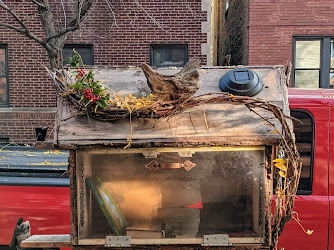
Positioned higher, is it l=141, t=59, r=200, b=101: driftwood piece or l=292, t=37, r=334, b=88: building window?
l=292, t=37, r=334, b=88: building window

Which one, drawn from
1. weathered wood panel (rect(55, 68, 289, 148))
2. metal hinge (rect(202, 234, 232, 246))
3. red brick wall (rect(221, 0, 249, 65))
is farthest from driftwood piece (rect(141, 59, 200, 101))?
red brick wall (rect(221, 0, 249, 65))

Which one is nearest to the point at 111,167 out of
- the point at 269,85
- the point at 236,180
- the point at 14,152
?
the point at 236,180

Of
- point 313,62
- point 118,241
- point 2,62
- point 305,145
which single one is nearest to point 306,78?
point 313,62

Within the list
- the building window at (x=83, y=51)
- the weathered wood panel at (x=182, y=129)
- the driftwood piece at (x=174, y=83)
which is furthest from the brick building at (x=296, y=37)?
the driftwood piece at (x=174, y=83)

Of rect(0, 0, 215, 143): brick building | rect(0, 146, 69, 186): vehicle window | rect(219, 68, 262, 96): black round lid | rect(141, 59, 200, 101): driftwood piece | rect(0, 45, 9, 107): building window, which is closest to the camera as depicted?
rect(141, 59, 200, 101): driftwood piece

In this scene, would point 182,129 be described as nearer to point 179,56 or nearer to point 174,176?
point 174,176

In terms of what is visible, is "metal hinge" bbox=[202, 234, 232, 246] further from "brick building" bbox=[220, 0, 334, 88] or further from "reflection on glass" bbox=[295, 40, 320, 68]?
"reflection on glass" bbox=[295, 40, 320, 68]

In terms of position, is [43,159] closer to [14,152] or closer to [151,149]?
[14,152]

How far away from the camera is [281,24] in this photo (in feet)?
28.5

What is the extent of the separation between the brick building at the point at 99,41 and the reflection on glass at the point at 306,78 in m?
2.35

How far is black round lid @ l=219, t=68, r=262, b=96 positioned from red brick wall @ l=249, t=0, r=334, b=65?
689cm

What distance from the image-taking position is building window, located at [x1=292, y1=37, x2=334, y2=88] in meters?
8.74

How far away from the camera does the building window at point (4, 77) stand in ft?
30.5

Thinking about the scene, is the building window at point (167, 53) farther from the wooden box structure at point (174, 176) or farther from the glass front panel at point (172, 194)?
the glass front panel at point (172, 194)
